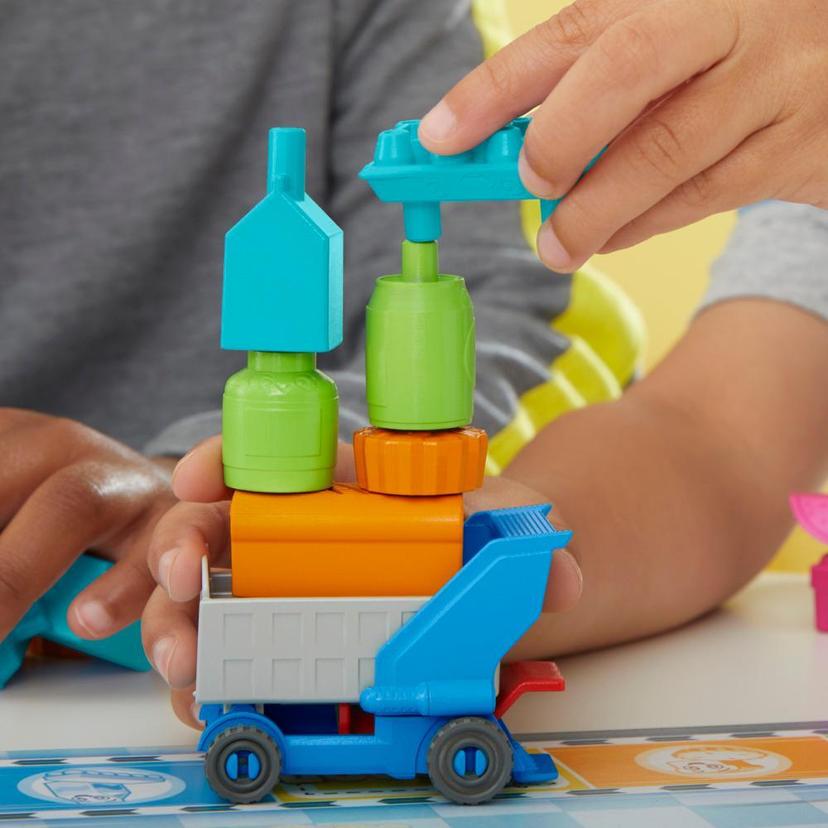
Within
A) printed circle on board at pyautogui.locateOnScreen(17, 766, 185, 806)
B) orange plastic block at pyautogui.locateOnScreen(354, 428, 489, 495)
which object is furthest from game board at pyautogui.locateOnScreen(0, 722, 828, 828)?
orange plastic block at pyautogui.locateOnScreen(354, 428, 489, 495)

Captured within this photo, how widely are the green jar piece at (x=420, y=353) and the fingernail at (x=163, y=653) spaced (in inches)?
4.5

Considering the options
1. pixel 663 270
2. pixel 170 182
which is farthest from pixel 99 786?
pixel 663 270

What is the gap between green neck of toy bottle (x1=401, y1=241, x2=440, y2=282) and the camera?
453mm

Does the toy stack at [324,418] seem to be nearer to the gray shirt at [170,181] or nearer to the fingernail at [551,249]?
the fingernail at [551,249]

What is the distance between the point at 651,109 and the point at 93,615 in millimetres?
312

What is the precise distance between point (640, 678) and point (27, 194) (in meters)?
0.57

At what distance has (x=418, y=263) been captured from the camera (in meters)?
0.45

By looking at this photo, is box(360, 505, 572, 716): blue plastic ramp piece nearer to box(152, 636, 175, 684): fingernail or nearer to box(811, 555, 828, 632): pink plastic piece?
box(152, 636, 175, 684): fingernail

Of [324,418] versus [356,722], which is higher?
[324,418]

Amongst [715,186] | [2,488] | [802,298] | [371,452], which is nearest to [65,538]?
[2,488]

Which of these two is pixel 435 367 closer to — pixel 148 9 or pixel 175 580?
pixel 175 580

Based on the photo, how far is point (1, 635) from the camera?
21.8 inches

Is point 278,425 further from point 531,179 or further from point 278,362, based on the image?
point 531,179

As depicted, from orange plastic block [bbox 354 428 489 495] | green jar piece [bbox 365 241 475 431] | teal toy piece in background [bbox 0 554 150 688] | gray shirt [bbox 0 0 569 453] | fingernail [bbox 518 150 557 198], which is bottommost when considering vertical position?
teal toy piece in background [bbox 0 554 150 688]
